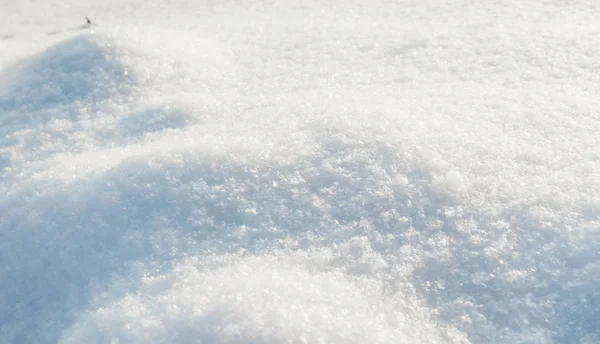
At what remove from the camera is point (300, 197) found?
184cm

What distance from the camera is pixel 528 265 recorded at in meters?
1.62

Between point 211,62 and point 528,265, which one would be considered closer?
point 528,265

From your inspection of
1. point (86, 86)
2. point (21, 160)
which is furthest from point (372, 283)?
point (86, 86)

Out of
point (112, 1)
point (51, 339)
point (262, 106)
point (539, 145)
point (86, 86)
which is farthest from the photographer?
point (112, 1)

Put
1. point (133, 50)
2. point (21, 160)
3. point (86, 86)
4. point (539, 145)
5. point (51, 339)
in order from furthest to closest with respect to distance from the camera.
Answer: point (133, 50), point (86, 86), point (21, 160), point (539, 145), point (51, 339)

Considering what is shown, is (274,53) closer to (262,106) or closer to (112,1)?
(262,106)

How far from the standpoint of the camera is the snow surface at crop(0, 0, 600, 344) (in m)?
1.50

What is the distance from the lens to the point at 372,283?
1.59 m

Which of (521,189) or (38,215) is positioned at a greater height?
(521,189)

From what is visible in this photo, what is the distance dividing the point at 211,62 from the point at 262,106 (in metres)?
0.71

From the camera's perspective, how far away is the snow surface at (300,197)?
4.93 ft

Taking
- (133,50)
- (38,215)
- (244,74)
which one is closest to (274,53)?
(244,74)

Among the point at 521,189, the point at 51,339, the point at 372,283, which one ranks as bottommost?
the point at 51,339

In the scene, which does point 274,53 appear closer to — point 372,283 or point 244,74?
point 244,74
